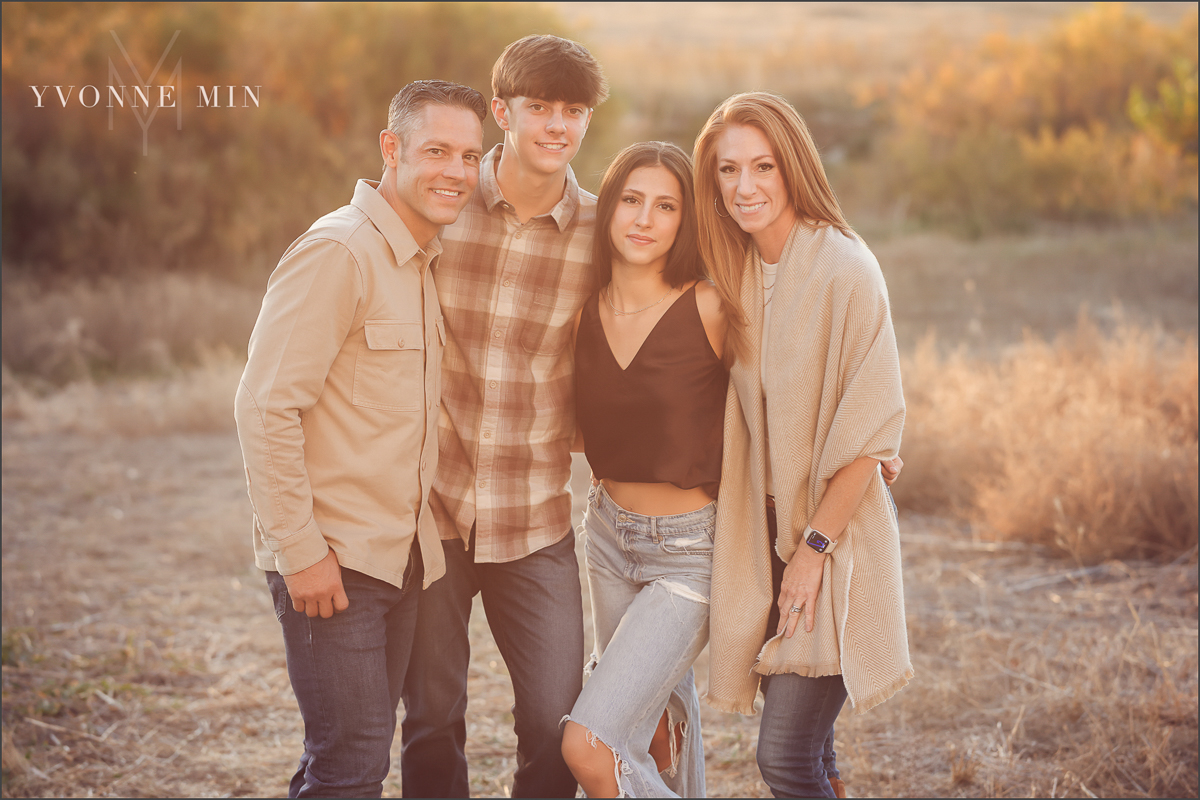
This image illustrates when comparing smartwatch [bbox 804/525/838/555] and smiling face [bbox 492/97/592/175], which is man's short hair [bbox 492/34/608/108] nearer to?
smiling face [bbox 492/97/592/175]

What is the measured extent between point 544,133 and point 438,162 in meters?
0.38

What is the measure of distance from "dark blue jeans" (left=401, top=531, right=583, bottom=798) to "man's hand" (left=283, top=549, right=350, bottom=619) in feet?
1.57

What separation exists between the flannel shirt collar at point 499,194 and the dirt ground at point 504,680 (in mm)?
2256

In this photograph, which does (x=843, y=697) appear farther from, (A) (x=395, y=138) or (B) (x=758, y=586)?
(A) (x=395, y=138)

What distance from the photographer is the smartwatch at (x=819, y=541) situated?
2363mm

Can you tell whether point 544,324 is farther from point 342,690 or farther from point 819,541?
point 342,690

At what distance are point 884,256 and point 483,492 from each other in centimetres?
1490

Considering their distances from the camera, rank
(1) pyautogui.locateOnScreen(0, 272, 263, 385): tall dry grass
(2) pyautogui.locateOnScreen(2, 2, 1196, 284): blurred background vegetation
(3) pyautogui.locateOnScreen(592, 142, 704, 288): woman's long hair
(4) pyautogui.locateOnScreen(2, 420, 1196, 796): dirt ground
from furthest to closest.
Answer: (2) pyautogui.locateOnScreen(2, 2, 1196, 284): blurred background vegetation
(1) pyautogui.locateOnScreen(0, 272, 263, 385): tall dry grass
(4) pyautogui.locateOnScreen(2, 420, 1196, 796): dirt ground
(3) pyautogui.locateOnScreen(592, 142, 704, 288): woman's long hair

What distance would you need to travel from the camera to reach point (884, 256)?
1627cm

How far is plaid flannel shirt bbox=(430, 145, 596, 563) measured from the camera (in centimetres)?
266

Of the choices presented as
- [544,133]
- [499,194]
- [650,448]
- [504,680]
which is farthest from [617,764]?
[504,680]

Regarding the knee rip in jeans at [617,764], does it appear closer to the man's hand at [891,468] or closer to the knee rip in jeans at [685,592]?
the knee rip in jeans at [685,592]

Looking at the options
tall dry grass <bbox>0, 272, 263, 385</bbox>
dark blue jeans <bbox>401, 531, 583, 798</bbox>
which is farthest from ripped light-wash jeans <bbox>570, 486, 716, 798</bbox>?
tall dry grass <bbox>0, 272, 263, 385</bbox>

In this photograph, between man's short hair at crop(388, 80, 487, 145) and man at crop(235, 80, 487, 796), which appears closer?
man at crop(235, 80, 487, 796)
